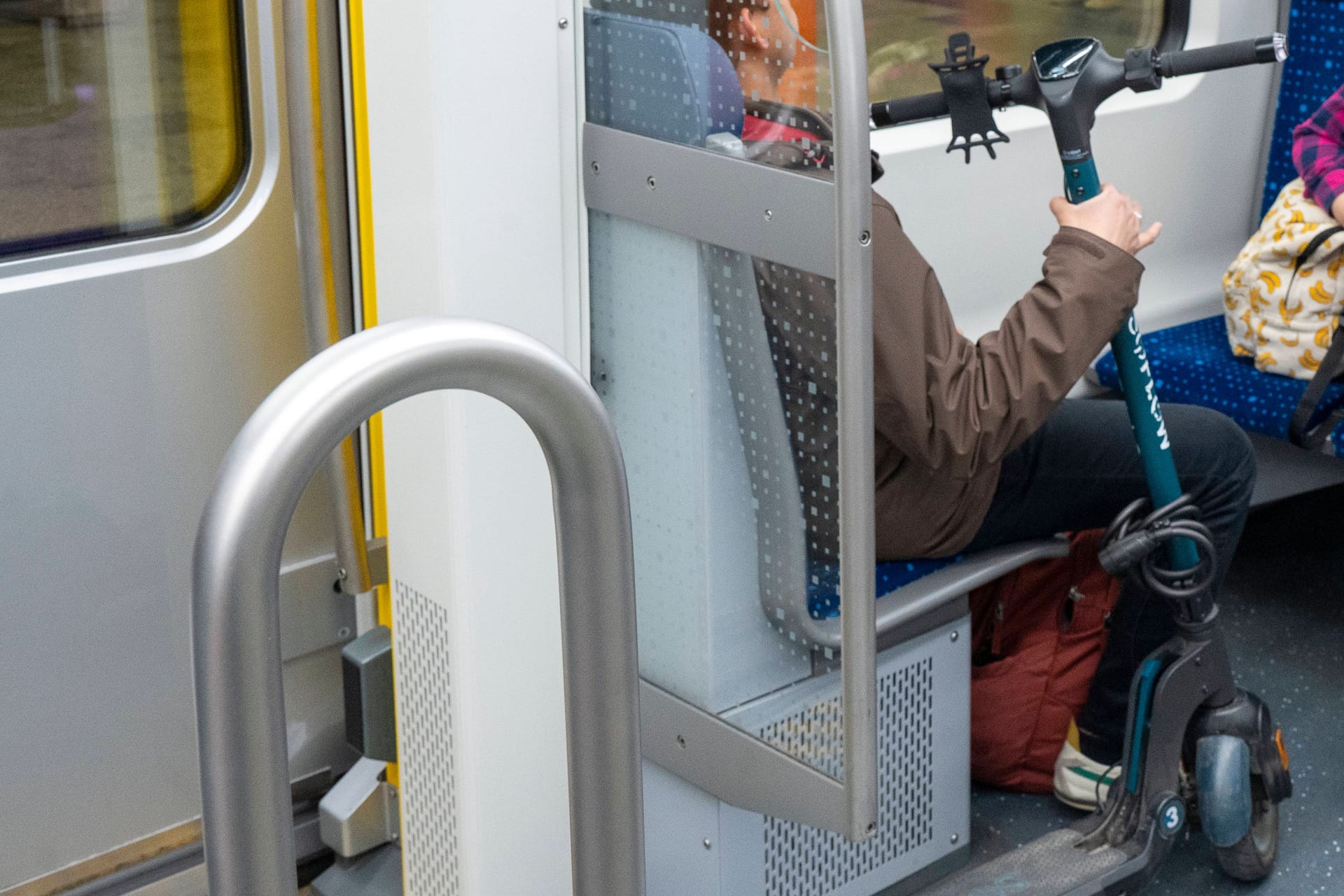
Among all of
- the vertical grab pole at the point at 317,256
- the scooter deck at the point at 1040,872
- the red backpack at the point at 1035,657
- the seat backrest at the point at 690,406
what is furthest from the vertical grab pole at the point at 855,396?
the red backpack at the point at 1035,657

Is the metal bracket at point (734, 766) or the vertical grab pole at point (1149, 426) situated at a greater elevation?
the vertical grab pole at point (1149, 426)

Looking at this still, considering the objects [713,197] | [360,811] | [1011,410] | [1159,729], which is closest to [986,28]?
[1011,410]

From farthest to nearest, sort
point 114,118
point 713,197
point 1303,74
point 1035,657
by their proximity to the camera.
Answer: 1. point 1303,74
2. point 1035,657
3. point 114,118
4. point 713,197

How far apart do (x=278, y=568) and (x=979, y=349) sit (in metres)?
1.40

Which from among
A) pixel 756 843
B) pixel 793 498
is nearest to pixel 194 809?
pixel 756 843

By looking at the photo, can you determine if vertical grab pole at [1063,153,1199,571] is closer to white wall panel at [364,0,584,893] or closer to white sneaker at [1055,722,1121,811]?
white sneaker at [1055,722,1121,811]

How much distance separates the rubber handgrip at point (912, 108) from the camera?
7.00 feet

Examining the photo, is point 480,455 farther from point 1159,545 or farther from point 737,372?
point 1159,545

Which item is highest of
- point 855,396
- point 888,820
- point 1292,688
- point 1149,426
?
point 855,396

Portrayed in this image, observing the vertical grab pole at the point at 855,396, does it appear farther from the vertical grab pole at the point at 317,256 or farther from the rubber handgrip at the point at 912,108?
the vertical grab pole at the point at 317,256

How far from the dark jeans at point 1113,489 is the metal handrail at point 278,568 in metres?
1.40

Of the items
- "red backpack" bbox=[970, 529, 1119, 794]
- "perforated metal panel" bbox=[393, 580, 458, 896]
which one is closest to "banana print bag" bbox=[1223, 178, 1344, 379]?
"red backpack" bbox=[970, 529, 1119, 794]

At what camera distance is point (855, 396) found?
160 centimetres

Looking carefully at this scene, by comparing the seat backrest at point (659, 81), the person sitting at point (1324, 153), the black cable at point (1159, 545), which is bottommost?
the black cable at point (1159, 545)
